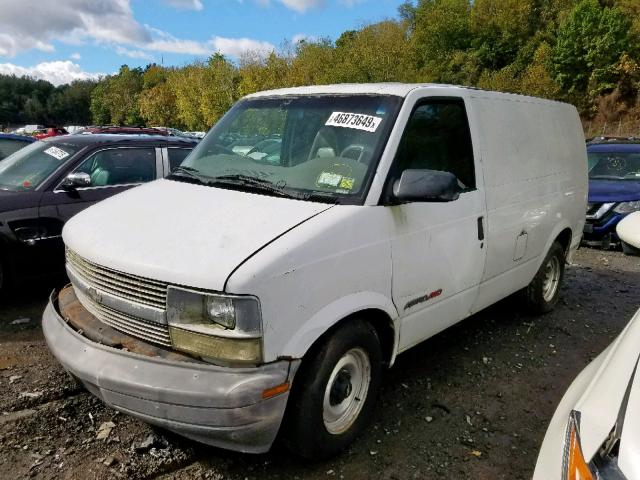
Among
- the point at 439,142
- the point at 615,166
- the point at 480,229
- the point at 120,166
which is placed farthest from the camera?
the point at 615,166

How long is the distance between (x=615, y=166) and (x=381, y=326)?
8.35 metres

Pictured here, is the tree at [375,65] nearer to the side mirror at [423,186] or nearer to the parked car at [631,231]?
the side mirror at [423,186]

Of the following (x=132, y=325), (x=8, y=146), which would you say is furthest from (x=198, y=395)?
(x=8, y=146)

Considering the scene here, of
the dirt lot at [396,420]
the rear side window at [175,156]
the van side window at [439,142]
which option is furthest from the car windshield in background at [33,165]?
the van side window at [439,142]

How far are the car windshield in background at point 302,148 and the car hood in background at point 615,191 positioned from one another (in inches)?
269

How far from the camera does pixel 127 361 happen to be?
7.84 feet

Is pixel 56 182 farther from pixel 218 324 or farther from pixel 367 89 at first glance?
pixel 218 324


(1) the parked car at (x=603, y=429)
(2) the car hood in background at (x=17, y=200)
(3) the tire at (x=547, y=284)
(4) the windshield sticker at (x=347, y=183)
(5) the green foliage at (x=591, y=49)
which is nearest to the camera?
(1) the parked car at (x=603, y=429)

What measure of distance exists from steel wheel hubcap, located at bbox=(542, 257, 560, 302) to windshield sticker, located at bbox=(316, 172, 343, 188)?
3223mm

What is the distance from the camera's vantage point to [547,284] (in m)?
5.34

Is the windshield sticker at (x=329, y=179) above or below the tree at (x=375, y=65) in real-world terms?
below

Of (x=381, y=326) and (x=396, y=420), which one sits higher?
(x=381, y=326)

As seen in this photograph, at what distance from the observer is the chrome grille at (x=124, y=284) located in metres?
Result: 2.38

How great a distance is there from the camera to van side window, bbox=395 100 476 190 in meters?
3.15
